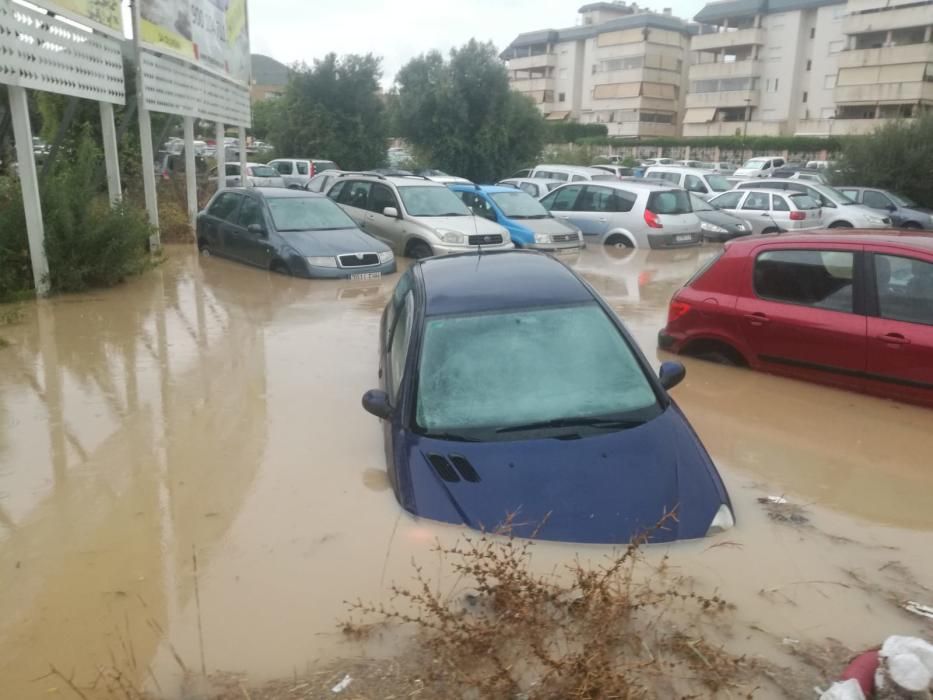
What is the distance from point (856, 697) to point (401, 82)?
32.3 m

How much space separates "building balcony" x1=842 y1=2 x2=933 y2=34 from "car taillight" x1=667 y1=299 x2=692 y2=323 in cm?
5241

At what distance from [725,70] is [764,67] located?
9.56ft

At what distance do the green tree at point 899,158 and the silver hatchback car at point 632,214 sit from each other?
10133 mm

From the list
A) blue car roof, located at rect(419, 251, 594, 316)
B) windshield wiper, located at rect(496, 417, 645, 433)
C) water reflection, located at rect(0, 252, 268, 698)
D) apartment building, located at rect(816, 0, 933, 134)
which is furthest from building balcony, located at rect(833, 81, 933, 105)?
windshield wiper, located at rect(496, 417, 645, 433)

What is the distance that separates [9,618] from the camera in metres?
3.57

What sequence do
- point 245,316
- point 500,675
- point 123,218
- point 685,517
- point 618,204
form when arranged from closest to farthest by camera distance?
point 500,675
point 685,517
point 245,316
point 123,218
point 618,204

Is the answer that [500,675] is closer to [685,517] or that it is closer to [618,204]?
[685,517]

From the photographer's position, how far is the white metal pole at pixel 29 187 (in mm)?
9648

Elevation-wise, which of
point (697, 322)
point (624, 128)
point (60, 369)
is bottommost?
point (60, 369)

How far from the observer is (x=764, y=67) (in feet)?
200

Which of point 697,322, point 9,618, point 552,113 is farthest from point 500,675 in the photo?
point 552,113

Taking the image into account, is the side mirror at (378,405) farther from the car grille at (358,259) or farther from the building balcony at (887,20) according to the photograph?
the building balcony at (887,20)

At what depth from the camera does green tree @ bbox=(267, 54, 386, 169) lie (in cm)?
3278

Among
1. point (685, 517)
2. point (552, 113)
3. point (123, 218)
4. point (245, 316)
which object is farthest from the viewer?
point (552, 113)
